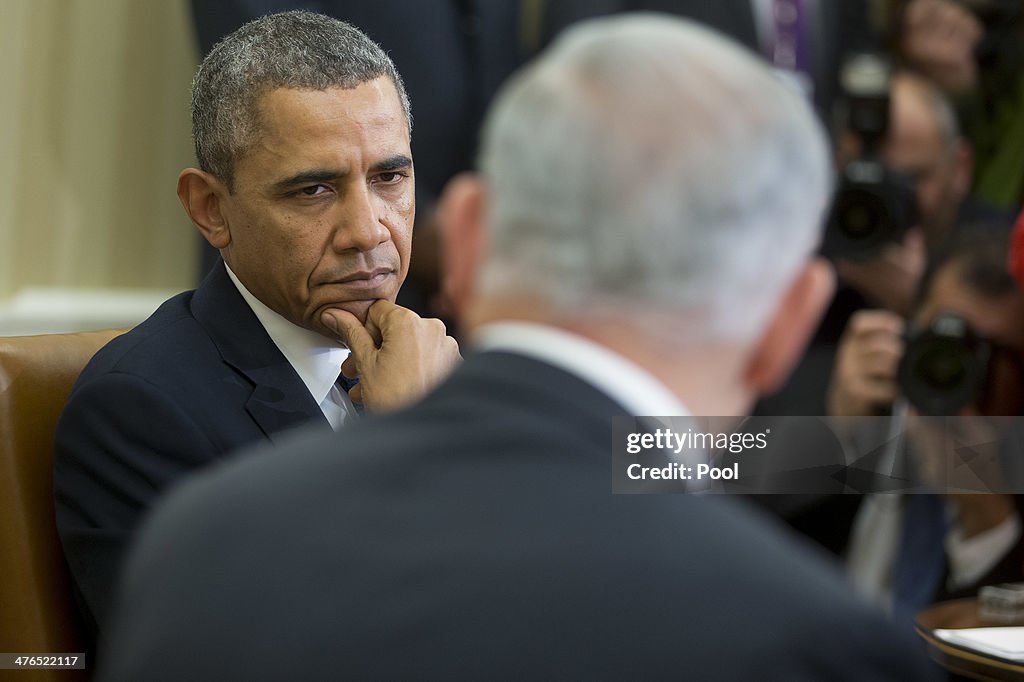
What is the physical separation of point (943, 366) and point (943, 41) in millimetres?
558

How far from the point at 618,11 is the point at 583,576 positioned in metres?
1.58

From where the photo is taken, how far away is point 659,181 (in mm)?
687

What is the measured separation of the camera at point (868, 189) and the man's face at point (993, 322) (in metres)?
0.11

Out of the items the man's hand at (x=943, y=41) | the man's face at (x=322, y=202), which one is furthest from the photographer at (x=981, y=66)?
the man's face at (x=322, y=202)

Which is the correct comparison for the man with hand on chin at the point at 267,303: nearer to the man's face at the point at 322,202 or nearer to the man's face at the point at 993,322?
the man's face at the point at 322,202

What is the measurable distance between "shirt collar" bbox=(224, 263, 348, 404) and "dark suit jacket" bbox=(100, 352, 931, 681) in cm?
63

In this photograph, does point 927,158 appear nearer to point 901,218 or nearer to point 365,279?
point 901,218

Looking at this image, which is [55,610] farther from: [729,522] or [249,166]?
[729,522]

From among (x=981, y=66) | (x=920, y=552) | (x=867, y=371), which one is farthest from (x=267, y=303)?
(x=981, y=66)

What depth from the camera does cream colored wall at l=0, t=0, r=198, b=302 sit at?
209cm

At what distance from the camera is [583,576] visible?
0.63m

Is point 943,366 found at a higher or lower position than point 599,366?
lower

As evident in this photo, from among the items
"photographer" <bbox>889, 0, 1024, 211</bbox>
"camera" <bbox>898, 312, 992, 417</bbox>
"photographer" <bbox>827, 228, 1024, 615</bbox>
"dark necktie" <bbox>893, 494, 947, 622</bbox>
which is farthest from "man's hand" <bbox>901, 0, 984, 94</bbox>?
"dark necktie" <bbox>893, 494, 947, 622</bbox>

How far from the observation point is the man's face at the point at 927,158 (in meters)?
2.07
